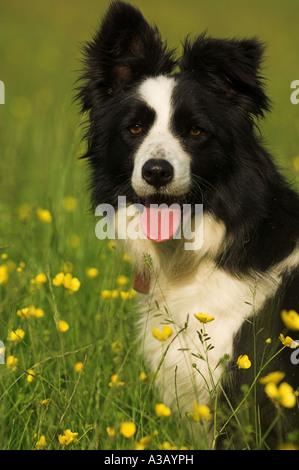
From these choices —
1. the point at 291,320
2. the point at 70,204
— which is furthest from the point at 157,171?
the point at 70,204

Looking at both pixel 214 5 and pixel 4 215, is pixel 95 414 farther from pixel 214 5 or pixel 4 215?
pixel 214 5

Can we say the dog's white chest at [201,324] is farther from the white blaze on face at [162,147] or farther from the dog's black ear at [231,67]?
the dog's black ear at [231,67]

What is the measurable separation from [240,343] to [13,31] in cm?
1692

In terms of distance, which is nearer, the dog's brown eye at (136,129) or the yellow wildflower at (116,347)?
the yellow wildflower at (116,347)

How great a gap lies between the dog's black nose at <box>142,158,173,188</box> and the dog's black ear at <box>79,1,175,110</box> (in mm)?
710

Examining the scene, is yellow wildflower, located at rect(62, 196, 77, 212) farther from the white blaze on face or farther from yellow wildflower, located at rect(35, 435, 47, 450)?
yellow wildflower, located at rect(35, 435, 47, 450)

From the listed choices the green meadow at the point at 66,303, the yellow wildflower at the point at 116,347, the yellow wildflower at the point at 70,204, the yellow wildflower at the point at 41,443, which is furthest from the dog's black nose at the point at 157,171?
the yellow wildflower at the point at 70,204

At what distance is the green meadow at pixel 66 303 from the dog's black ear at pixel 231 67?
0.12 meters

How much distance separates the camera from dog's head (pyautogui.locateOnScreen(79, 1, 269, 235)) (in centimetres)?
339

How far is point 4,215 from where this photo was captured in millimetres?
5703

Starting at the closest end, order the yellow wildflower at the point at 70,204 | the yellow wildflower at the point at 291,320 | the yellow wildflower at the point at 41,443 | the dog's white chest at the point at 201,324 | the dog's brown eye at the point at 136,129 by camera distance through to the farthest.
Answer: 1. the yellow wildflower at the point at 291,320
2. the yellow wildflower at the point at 41,443
3. the dog's white chest at the point at 201,324
4. the dog's brown eye at the point at 136,129
5. the yellow wildflower at the point at 70,204

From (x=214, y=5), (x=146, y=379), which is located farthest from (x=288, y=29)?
(x=146, y=379)

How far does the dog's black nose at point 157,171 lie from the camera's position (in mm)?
3250

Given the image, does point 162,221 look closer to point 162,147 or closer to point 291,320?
point 162,147
